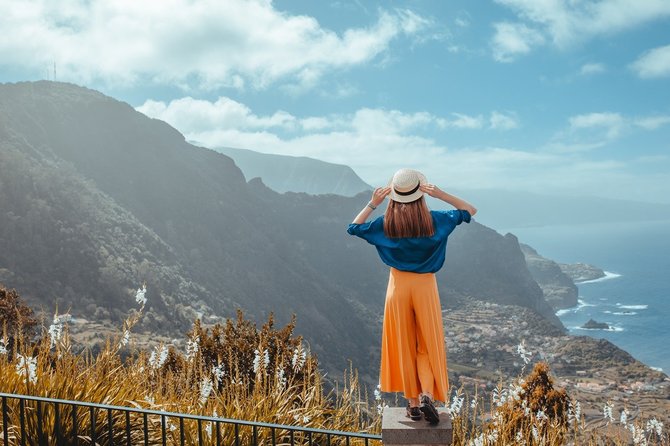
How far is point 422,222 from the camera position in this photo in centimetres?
409

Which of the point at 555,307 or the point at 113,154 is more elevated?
the point at 113,154

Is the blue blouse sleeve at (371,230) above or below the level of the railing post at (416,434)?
above

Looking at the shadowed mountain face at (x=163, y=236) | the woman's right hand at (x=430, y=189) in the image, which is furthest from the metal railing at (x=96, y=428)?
the shadowed mountain face at (x=163, y=236)

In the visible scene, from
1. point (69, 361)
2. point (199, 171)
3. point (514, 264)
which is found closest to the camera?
point (69, 361)

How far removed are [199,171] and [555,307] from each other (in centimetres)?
12594

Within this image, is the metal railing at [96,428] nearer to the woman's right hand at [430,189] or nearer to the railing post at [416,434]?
the railing post at [416,434]

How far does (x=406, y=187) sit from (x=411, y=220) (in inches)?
9.4

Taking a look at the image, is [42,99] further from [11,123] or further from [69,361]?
[69,361]

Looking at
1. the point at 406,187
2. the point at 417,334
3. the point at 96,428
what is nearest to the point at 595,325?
the point at 417,334

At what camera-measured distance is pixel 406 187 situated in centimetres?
412

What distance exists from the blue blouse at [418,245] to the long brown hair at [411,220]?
0.04m

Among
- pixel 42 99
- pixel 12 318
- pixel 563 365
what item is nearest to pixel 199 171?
pixel 42 99

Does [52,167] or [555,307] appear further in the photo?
[555,307]

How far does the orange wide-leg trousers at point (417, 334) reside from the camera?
4043mm
